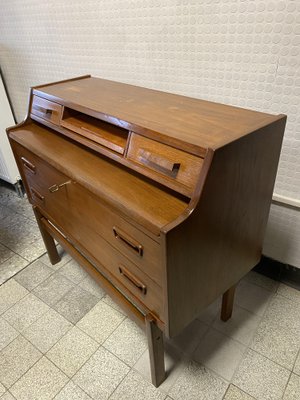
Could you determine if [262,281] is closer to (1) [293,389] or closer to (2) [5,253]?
(1) [293,389]

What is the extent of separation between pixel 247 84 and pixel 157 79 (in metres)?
0.43

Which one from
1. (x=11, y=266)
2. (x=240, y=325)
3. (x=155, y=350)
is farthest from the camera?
(x=11, y=266)

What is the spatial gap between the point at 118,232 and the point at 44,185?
52 cm

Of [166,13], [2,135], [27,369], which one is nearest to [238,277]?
[27,369]

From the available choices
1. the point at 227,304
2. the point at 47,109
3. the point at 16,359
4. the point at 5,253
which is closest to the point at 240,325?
the point at 227,304

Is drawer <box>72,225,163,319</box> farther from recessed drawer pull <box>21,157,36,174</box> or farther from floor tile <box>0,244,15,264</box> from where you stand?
floor tile <box>0,244,15,264</box>

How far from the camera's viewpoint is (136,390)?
119cm

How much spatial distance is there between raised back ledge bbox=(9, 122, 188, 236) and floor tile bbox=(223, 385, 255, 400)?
80cm

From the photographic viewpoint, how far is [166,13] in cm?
123

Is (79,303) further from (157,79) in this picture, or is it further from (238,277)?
(157,79)

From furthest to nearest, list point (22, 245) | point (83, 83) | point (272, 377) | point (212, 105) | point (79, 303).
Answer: point (22, 245)
point (79, 303)
point (83, 83)
point (272, 377)
point (212, 105)

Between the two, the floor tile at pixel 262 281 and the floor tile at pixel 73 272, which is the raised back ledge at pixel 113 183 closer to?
the floor tile at pixel 73 272

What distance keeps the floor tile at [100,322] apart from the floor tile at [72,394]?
203 millimetres

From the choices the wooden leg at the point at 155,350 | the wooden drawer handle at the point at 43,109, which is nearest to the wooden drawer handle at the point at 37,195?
the wooden drawer handle at the point at 43,109
